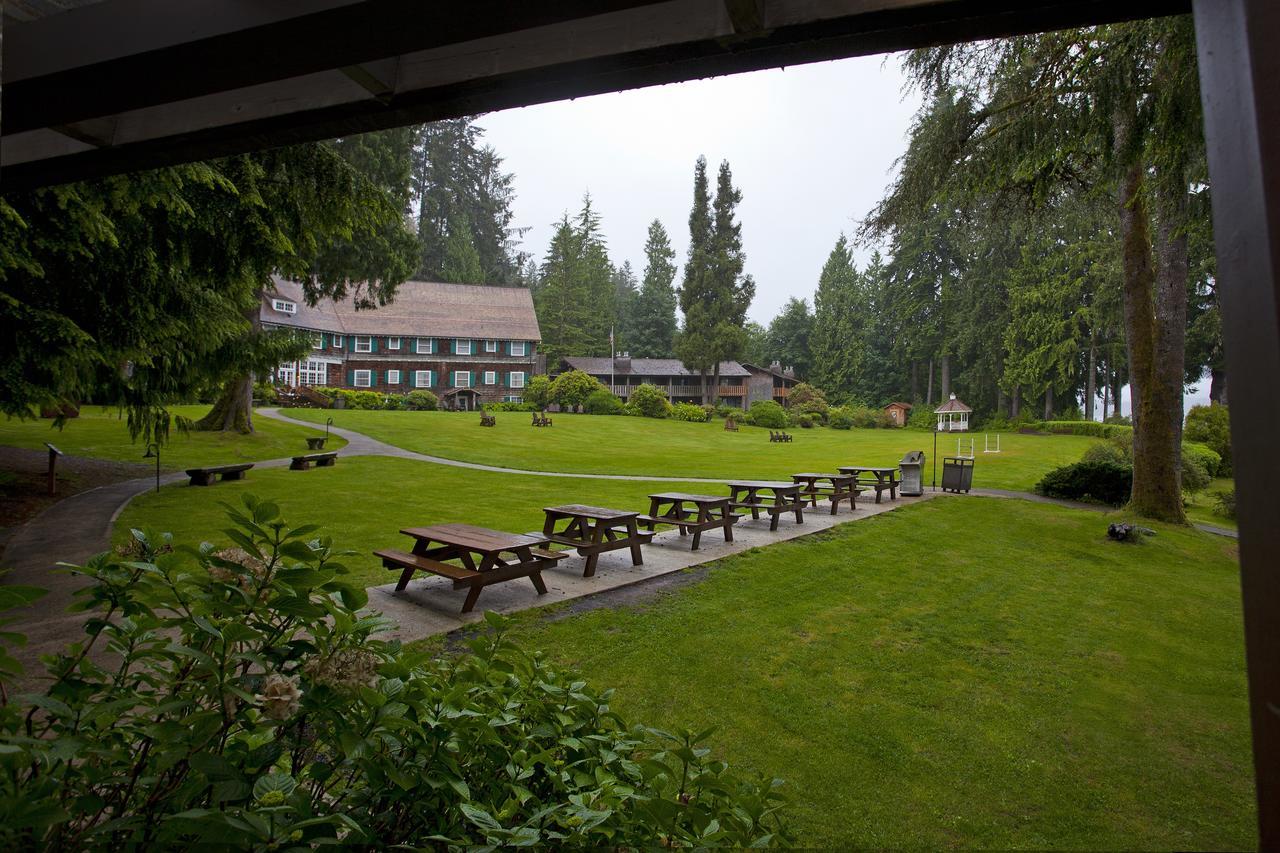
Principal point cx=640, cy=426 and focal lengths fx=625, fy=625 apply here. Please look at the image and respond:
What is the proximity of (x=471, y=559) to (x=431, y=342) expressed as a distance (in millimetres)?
42244

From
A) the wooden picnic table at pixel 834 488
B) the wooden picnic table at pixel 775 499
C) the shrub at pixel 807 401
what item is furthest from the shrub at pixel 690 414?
the wooden picnic table at pixel 775 499

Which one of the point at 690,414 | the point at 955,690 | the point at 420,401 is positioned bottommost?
the point at 955,690

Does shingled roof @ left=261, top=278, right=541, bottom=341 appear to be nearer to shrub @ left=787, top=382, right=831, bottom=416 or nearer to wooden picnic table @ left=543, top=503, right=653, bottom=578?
shrub @ left=787, top=382, right=831, bottom=416

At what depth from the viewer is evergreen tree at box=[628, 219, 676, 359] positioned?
6309 cm

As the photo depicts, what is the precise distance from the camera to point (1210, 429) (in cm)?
1823

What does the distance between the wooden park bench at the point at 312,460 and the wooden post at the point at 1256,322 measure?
17.0 meters

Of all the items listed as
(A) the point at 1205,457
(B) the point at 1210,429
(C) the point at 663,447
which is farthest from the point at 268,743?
(C) the point at 663,447

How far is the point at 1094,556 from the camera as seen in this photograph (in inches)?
372

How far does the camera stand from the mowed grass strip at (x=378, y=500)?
920cm

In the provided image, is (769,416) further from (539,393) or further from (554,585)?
(554,585)

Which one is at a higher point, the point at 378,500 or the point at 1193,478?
the point at 378,500

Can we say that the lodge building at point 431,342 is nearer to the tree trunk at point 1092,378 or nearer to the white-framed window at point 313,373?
the white-framed window at point 313,373

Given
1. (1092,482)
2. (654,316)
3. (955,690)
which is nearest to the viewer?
(955,690)

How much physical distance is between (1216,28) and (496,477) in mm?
16102
